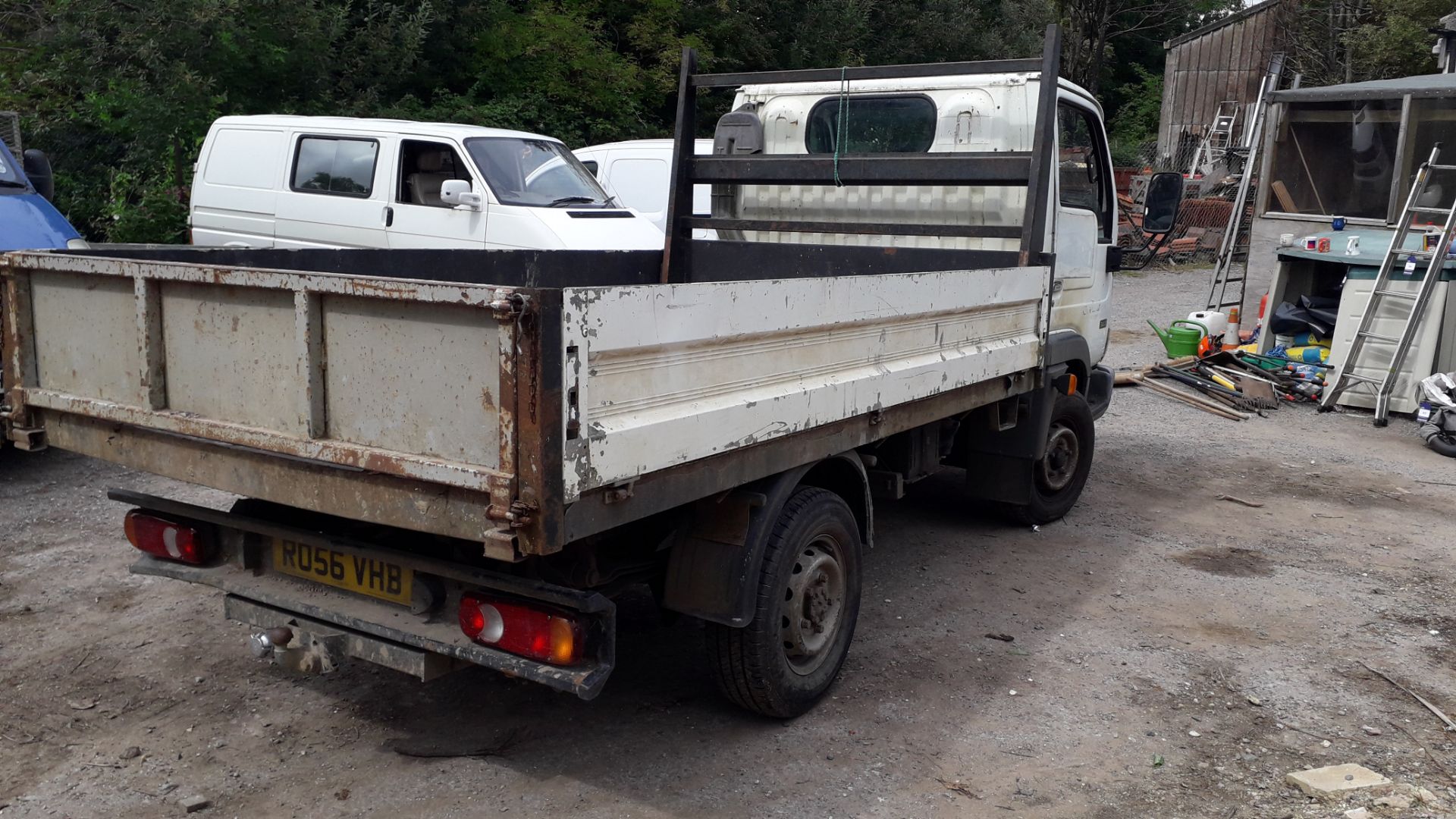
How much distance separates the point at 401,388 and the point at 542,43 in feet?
51.8

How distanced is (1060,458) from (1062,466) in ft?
0.23

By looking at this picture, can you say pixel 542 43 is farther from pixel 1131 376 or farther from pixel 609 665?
pixel 609 665

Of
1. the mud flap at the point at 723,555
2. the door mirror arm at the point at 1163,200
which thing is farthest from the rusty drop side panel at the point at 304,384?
the door mirror arm at the point at 1163,200

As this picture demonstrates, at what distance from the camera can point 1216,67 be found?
99.9ft

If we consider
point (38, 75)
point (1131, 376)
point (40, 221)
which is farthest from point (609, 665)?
point (38, 75)

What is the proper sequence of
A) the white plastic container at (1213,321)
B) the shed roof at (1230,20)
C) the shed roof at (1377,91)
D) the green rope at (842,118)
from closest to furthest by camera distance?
the green rope at (842,118) < the shed roof at (1377,91) < the white plastic container at (1213,321) < the shed roof at (1230,20)

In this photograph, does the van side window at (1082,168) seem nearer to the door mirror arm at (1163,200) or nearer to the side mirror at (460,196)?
the door mirror arm at (1163,200)

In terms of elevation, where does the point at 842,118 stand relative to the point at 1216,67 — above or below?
below

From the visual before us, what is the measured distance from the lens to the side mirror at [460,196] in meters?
8.62

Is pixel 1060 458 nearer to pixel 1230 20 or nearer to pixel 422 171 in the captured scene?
pixel 422 171

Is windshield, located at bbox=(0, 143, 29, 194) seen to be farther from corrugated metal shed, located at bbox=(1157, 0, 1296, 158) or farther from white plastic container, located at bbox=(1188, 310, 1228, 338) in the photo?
corrugated metal shed, located at bbox=(1157, 0, 1296, 158)

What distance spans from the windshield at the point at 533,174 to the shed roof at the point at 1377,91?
7811 millimetres

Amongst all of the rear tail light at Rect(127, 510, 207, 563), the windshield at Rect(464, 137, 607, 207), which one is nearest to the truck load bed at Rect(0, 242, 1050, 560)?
the rear tail light at Rect(127, 510, 207, 563)

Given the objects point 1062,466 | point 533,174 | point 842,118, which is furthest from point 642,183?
point 1062,466
